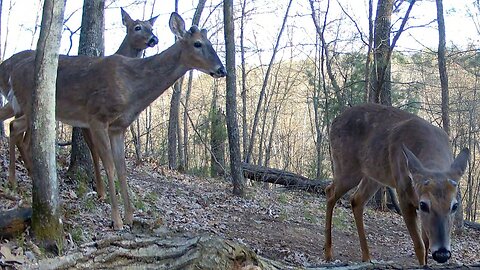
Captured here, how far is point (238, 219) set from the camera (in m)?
9.22

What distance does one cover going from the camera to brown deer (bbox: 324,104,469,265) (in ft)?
17.4

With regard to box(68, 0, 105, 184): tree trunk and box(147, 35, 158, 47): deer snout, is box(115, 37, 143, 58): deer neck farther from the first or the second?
box(68, 0, 105, 184): tree trunk

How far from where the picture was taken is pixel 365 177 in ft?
26.0

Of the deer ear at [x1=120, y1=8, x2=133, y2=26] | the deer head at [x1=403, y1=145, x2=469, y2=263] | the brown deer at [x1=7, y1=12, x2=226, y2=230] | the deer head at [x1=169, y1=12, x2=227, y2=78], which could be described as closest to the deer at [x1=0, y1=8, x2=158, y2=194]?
the brown deer at [x1=7, y1=12, x2=226, y2=230]

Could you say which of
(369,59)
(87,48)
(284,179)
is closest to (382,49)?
(369,59)

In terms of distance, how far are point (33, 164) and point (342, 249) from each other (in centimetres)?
514

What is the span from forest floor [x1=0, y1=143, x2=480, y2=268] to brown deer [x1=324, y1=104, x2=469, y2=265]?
717 mm

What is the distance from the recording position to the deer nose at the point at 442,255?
5.00 m

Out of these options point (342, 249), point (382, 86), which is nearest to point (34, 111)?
point (342, 249)

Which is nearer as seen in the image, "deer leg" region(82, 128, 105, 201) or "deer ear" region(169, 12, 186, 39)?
"deer leg" region(82, 128, 105, 201)

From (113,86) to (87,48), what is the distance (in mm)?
1470

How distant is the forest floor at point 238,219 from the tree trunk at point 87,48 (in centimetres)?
24

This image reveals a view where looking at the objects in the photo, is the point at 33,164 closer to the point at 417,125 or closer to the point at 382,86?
the point at 417,125

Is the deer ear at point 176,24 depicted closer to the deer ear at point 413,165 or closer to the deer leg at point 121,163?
the deer leg at point 121,163
